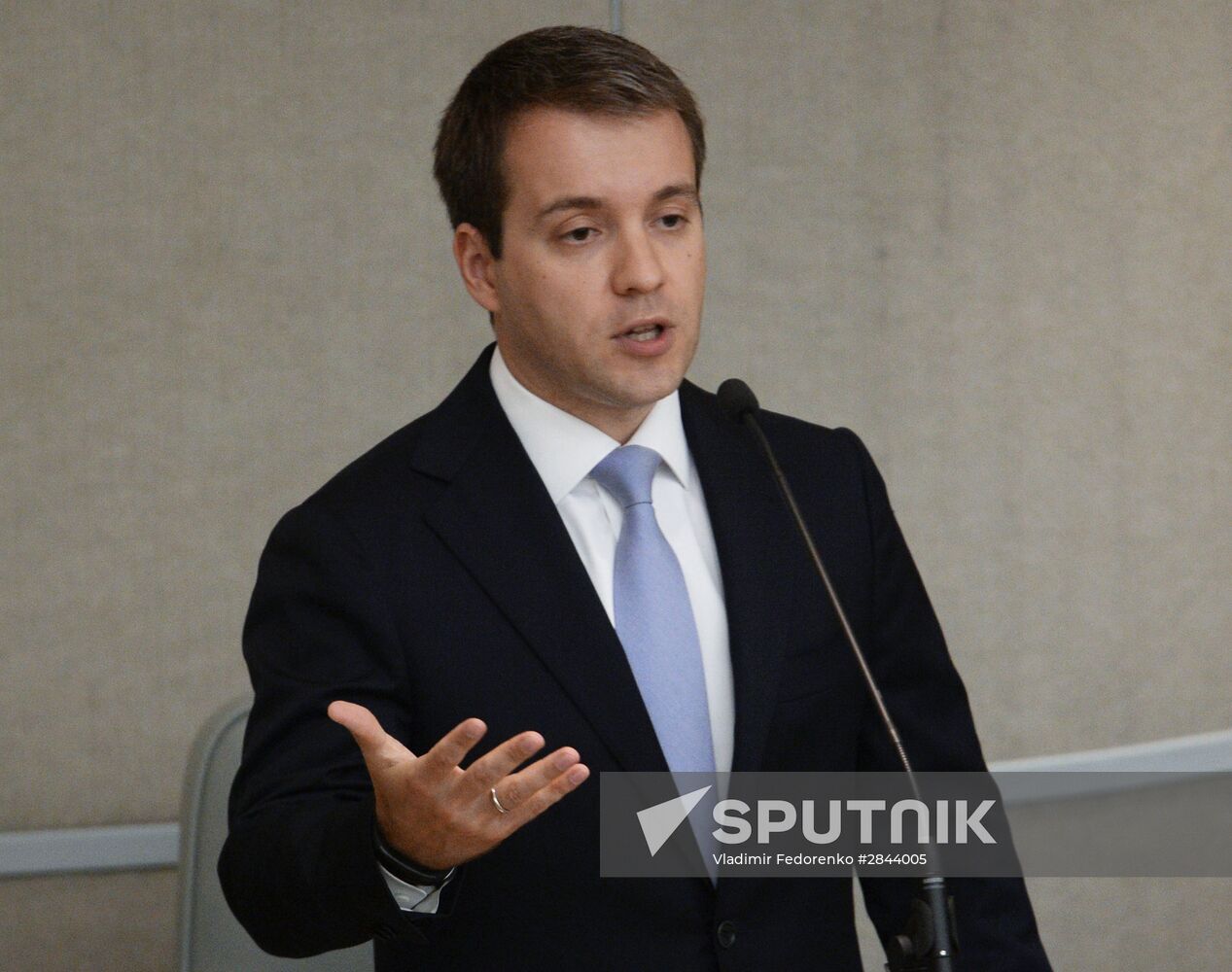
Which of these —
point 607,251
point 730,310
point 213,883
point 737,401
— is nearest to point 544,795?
point 737,401

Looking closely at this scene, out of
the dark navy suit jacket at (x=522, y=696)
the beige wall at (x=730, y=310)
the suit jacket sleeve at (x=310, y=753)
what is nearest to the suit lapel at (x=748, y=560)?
the dark navy suit jacket at (x=522, y=696)

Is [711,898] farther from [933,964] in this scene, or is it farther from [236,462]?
[236,462]

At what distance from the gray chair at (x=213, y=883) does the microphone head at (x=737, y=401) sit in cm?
85

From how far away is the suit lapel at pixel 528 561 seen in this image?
1.43 metres

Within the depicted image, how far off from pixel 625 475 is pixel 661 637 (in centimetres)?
18

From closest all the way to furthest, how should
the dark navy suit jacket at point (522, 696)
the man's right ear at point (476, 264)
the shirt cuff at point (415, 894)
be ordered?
the shirt cuff at point (415, 894), the dark navy suit jacket at point (522, 696), the man's right ear at point (476, 264)

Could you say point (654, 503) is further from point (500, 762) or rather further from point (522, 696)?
point (500, 762)

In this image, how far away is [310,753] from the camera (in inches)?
54.3

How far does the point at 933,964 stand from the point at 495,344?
868 millimetres

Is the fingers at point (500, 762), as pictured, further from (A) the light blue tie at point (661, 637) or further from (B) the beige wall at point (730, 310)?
(B) the beige wall at point (730, 310)

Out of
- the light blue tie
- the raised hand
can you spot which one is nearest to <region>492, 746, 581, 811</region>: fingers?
the raised hand

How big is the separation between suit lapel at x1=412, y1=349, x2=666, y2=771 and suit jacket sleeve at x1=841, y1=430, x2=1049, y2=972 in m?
0.33

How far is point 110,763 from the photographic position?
7.91 feet

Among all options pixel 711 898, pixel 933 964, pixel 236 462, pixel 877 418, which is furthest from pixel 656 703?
pixel 877 418
